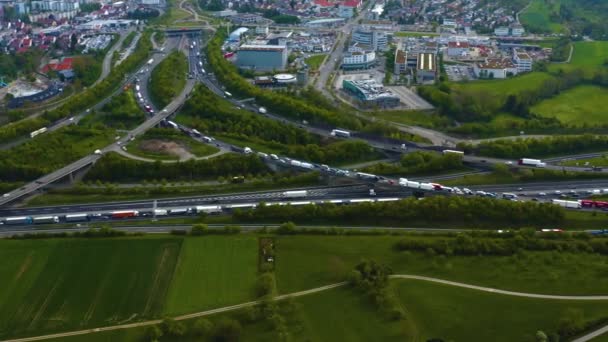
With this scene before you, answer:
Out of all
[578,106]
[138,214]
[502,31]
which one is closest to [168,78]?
[138,214]

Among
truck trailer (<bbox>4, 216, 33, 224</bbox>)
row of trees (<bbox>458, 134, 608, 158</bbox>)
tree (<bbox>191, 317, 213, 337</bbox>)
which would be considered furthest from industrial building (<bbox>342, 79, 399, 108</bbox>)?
tree (<bbox>191, 317, 213, 337</bbox>)

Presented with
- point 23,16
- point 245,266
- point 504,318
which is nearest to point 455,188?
point 504,318

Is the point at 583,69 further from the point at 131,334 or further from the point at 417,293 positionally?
the point at 131,334

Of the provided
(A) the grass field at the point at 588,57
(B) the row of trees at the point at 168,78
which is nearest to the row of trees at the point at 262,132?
(B) the row of trees at the point at 168,78

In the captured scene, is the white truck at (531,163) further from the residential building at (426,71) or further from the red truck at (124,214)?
the red truck at (124,214)

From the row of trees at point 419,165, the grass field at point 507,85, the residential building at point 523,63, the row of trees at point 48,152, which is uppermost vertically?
the residential building at point 523,63

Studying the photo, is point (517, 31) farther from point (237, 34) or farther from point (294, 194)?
point (294, 194)

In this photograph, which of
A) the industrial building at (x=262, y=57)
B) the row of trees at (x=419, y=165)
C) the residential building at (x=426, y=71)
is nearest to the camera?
the row of trees at (x=419, y=165)
